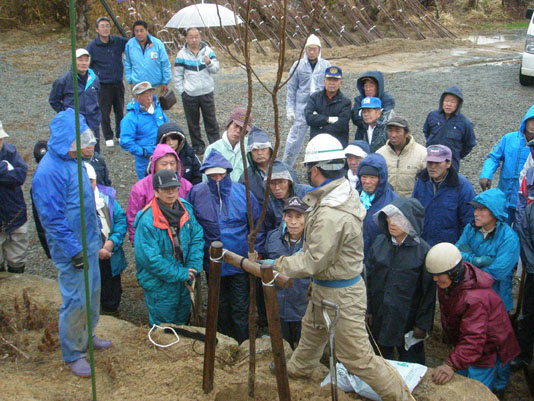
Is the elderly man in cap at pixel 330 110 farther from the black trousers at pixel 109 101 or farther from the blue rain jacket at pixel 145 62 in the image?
the black trousers at pixel 109 101

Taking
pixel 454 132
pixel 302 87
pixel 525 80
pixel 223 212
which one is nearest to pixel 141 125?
pixel 223 212

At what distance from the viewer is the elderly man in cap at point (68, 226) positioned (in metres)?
3.94

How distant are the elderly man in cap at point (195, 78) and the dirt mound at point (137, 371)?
4610 millimetres

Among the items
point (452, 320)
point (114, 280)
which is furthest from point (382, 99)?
point (114, 280)

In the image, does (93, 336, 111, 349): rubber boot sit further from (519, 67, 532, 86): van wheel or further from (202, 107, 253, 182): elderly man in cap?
(519, 67, 532, 86): van wheel

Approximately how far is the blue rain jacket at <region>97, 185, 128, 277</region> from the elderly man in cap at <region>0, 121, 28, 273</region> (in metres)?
0.88

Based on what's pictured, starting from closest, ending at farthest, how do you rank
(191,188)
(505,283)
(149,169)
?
(505,283)
(191,188)
(149,169)

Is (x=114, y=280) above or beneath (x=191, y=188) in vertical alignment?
beneath

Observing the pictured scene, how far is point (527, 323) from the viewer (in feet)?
15.9

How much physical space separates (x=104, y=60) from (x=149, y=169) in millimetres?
4519

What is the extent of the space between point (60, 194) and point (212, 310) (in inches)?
54.4

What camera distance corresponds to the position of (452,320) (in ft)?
14.1

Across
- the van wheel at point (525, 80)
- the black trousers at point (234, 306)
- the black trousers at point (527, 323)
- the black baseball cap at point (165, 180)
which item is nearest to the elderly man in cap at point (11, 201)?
the black baseball cap at point (165, 180)

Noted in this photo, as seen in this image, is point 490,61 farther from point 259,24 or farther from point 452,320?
point 452,320
